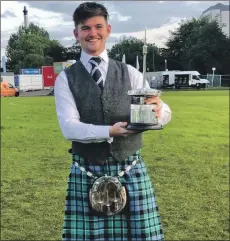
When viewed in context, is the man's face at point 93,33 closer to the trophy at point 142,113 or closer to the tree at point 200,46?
the trophy at point 142,113

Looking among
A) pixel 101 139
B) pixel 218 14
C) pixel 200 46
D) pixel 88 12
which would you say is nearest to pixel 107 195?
pixel 101 139

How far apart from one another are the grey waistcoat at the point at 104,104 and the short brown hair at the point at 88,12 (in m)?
0.21

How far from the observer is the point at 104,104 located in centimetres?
201

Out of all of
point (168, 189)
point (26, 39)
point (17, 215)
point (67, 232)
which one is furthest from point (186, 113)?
point (67, 232)

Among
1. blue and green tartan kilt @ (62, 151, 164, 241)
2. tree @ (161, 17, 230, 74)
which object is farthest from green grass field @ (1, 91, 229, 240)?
blue and green tartan kilt @ (62, 151, 164, 241)

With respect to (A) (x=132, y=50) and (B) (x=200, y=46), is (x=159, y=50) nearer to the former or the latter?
(A) (x=132, y=50)

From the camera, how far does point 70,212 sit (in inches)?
88.5

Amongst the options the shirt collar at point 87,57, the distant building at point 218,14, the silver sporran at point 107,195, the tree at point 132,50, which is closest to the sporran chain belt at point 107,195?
the silver sporran at point 107,195

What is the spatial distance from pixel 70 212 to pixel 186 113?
1146 cm

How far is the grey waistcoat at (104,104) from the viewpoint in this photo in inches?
79.7

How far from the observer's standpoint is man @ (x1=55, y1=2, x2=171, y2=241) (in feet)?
6.50

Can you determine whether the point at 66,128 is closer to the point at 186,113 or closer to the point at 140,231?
the point at 140,231

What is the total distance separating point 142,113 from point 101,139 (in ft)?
0.66

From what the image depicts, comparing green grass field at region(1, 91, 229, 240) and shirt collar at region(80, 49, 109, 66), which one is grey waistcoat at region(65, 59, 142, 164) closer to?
shirt collar at region(80, 49, 109, 66)
